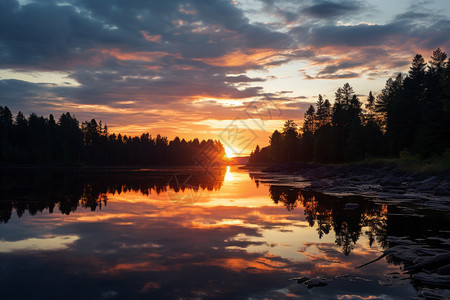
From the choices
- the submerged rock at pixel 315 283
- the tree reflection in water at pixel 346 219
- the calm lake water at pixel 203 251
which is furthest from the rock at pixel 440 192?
the submerged rock at pixel 315 283

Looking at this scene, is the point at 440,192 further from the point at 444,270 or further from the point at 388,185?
the point at 444,270

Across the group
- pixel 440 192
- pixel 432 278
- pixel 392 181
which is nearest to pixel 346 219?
pixel 432 278

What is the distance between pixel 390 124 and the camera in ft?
196

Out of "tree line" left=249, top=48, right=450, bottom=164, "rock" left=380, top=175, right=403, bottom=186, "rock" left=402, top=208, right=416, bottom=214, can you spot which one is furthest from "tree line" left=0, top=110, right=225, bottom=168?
"rock" left=402, top=208, right=416, bottom=214

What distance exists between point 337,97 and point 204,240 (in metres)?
85.8

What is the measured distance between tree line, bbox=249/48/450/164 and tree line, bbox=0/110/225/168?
68.7m

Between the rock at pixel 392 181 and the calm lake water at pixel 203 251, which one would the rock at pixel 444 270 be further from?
the rock at pixel 392 181

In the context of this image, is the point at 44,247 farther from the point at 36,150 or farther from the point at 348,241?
the point at 36,150

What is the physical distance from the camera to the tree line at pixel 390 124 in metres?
39.8

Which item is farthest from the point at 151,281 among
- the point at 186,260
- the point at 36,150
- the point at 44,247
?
the point at 36,150

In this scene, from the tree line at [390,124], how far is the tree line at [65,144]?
68702 mm

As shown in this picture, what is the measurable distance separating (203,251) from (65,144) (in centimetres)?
12129

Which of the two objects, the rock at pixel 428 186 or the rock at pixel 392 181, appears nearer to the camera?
the rock at pixel 428 186

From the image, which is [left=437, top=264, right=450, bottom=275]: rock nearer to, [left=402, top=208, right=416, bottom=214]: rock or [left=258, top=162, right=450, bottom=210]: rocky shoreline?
[left=402, top=208, right=416, bottom=214]: rock
